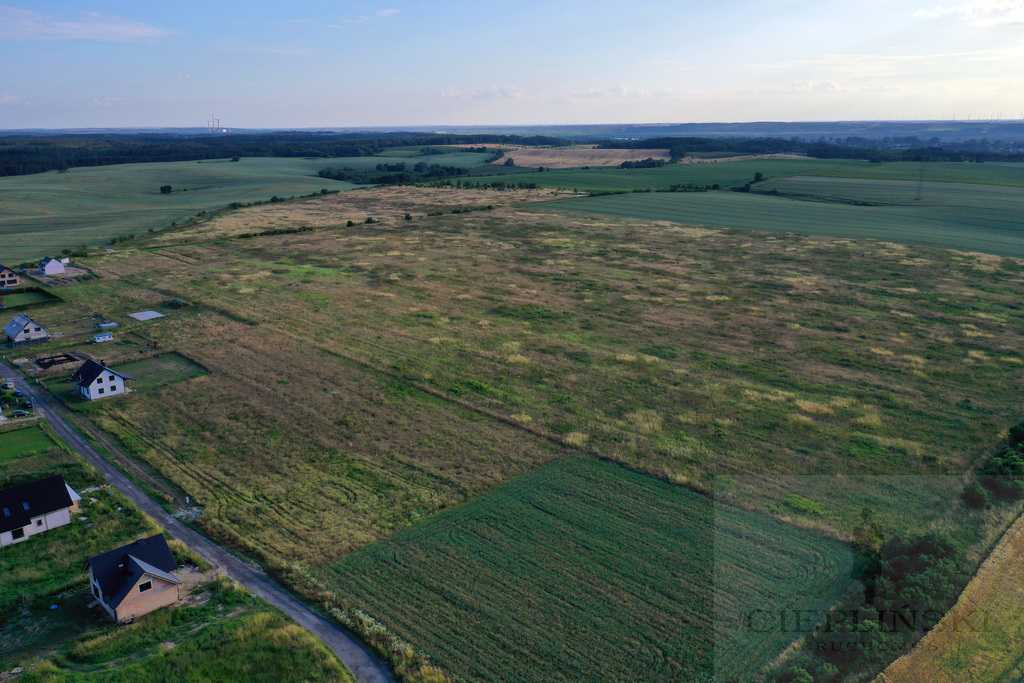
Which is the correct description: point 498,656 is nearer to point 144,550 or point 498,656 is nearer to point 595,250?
point 144,550

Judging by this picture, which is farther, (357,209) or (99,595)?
(357,209)

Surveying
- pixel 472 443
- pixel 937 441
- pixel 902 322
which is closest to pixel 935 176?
pixel 902 322

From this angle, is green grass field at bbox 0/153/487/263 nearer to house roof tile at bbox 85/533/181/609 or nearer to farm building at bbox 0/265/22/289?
farm building at bbox 0/265/22/289

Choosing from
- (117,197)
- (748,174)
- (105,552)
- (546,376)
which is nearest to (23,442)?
(105,552)

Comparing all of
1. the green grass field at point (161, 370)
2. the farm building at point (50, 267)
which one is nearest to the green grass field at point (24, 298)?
the farm building at point (50, 267)

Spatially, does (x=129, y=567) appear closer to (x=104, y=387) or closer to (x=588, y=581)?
(x=588, y=581)

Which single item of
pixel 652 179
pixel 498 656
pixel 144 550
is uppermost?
pixel 652 179

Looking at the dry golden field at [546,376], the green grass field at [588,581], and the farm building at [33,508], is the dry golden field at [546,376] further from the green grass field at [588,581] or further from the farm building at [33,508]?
the farm building at [33,508]

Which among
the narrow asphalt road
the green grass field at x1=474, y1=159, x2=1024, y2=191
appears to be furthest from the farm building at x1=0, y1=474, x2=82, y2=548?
the green grass field at x1=474, y1=159, x2=1024, y2=191
